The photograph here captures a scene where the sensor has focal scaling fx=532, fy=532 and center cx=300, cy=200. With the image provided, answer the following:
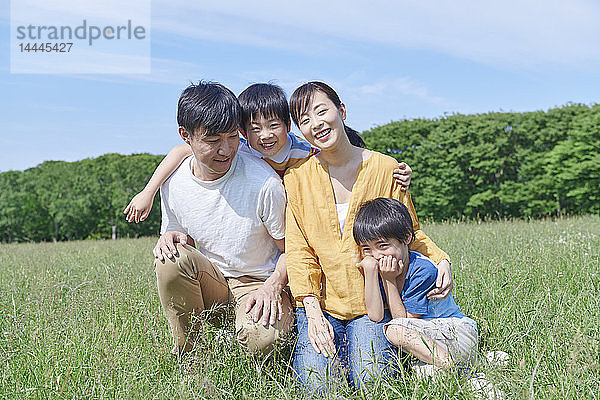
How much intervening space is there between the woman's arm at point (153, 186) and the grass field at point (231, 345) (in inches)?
26.7

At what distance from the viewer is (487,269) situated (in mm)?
4430

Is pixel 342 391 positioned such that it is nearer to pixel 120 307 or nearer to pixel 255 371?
pixel 255 371

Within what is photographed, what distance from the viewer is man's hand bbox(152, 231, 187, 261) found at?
3.06m

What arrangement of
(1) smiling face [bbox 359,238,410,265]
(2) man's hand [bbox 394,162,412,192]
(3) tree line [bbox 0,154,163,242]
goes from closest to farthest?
(1) smiling face [bbox 359,238,410,265], (2) man's hand [bbox 394,162,412,192], (3) tree line [bbox 0,154,163,242]

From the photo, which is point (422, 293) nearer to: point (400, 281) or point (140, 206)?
point (400, 281)

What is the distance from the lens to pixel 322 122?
10.0 ft

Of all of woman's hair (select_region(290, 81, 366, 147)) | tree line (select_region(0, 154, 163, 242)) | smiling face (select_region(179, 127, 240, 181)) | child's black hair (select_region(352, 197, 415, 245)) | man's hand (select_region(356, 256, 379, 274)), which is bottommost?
tree line (select_region(0, 154, 163, 242))

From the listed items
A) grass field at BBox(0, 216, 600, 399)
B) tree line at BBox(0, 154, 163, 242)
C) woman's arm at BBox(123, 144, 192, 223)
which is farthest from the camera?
tree line at BBox(0, 154, 163, 242)

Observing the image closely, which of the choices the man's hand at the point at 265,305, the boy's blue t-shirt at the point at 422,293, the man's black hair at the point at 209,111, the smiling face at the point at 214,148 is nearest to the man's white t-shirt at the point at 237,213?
the smiling face at the point at 214,148

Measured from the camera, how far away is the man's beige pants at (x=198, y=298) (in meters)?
2.98

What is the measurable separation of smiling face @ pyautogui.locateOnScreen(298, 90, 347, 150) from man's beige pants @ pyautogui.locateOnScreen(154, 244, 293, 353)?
96 centimetres

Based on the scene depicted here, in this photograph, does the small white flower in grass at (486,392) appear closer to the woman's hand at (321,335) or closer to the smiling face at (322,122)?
the woman's hand at (321,335)

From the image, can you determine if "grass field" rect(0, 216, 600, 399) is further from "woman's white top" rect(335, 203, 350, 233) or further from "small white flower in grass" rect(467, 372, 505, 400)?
"woman's white top" rect(335, 203, 350, 233)

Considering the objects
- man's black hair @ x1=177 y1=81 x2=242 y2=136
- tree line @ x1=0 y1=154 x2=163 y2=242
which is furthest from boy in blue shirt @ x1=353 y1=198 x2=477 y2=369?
tree line @ x1=0 y1=154 x2=163 y2=242
